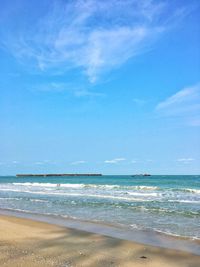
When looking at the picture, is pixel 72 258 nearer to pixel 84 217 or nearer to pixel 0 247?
pixel 0 247

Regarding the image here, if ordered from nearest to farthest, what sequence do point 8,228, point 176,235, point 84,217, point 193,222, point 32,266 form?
point 32,266
point 176,235
point 8,228
point 193,222
point 84,217

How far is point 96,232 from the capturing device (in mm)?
10484

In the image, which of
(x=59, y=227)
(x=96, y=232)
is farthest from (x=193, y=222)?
(x=59, y=227)

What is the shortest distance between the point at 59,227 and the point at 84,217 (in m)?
2.80

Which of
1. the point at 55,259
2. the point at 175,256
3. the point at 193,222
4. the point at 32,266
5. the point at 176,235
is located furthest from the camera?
the point at 193,222

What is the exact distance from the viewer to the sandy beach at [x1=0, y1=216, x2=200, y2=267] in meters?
6.63

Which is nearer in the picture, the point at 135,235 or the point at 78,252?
the point at 78,252

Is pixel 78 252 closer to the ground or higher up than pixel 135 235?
closer to the ground

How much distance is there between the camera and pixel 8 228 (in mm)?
10586

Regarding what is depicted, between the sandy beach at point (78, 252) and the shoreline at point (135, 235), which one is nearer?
the sandy beach at point (78, 252)

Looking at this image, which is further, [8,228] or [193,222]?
[193,222]

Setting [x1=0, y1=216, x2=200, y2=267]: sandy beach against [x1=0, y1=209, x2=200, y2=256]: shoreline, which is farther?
[x1=0, y1=209, x2=200, y2=256]: shoreline

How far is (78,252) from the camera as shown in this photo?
7.52 m

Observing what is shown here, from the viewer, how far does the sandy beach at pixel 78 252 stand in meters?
6.63
